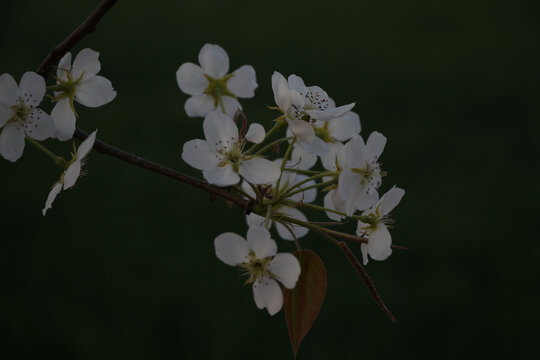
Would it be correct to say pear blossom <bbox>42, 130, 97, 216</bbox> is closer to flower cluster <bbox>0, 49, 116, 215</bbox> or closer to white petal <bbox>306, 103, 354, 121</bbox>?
flower cluster <bbox>0, 49, 116, 215</bbox>

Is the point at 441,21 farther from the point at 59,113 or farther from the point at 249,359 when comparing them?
the point at 59,113

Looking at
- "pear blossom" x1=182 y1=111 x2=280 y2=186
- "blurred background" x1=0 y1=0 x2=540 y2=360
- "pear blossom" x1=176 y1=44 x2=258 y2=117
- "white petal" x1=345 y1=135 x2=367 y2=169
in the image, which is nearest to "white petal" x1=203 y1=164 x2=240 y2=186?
"pear blossom" x1=182 y1=111 x2=280 y2=186

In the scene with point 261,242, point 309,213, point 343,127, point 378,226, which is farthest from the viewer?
point 309,213

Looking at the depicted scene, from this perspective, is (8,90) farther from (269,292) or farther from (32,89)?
(269,292)

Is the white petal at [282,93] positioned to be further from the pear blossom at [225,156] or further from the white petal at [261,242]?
the white petal at [261,242]

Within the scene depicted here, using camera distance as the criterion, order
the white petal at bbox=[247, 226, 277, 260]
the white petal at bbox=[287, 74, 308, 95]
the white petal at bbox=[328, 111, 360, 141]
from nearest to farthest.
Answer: the white petal at bbox=[247, 226, 277, 260] < the white petal at bbox=[287, 74, 308, 95] < the white petal at bbox=[328, 111, 360, 141]

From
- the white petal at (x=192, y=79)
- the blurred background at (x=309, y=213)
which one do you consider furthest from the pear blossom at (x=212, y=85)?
the blurred background at (x=309, y=213)

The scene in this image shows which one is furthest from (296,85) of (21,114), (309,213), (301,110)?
(309,213)

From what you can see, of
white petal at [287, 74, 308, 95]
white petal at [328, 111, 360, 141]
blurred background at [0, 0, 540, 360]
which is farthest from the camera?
blurred background at [0, 0, 540, 360]
